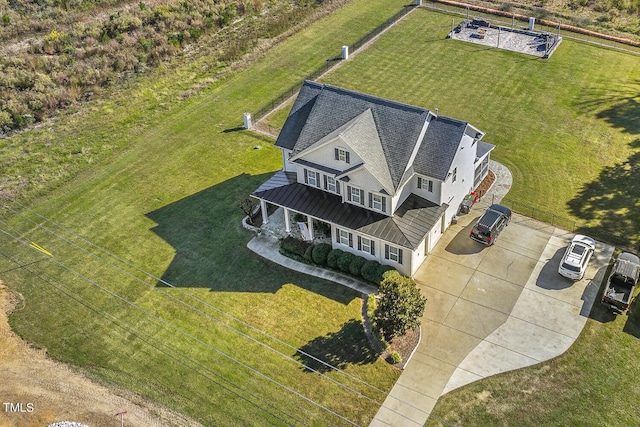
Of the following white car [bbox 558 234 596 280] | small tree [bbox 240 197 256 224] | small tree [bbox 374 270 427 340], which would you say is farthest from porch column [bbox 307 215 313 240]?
white car [bbox 558 234 596 280]

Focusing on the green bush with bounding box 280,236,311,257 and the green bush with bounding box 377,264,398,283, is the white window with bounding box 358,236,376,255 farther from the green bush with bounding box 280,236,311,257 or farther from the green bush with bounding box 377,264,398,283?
the green bush with bounding box 280,236,311,257

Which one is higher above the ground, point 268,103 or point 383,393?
point 268,103

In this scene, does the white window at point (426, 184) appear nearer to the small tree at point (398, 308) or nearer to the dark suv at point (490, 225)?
the dark suv at point (490, 225)

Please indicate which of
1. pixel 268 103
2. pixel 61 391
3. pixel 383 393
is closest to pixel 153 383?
pixel 61 391

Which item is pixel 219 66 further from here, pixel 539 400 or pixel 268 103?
pixel 539 400

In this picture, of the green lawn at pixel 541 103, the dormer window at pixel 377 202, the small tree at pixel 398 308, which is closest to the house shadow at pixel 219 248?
the small tree at pixel 398 308

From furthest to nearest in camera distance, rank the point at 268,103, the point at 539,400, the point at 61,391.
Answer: the point at 268,103, the point at 61,391, the point at 539,400

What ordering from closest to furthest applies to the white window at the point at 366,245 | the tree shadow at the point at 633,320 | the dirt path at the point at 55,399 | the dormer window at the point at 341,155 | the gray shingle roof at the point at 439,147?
the dirt path at the point at 55,399 → the tree shadow at the point at 633,320 → the gray shingle roof at the point at 439,147 → the dormer window at the point at 341,155 → the white window at the point at 366,245
